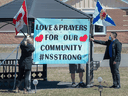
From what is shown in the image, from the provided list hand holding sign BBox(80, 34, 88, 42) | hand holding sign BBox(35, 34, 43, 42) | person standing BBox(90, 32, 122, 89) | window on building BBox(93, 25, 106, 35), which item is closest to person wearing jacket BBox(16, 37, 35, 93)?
hand holding sign BBox(35, 34, 43, 42)

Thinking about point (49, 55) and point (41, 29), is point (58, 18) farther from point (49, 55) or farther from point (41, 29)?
point (49, 55)

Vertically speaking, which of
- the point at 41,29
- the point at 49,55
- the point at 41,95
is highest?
the point at 41,29

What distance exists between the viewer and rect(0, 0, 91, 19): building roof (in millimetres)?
9477

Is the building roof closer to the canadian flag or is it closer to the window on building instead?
the canadian flag

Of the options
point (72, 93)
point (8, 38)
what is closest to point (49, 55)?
point (72, 93)

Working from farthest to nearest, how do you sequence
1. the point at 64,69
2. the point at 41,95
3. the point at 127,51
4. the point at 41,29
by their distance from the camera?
the point at 127,51
the point at 64,69
the point at 41,29
the point at 41,95

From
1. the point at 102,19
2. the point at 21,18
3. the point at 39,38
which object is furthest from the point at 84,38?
the point at 21,18

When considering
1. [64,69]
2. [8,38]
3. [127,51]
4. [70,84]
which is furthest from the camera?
[8,38]

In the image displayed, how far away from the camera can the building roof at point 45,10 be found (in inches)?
373

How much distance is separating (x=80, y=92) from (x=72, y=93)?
0.93ft

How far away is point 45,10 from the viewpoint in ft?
32.6

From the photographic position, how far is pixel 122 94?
8.91 meters

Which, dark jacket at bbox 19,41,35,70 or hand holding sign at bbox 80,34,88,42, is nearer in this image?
dark jacket at bbox 19,41,35,70

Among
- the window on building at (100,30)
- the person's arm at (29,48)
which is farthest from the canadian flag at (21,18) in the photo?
the window on building at (100,30)
